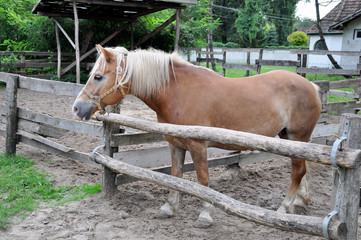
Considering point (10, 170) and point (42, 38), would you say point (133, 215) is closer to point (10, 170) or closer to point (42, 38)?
point (10, 170)

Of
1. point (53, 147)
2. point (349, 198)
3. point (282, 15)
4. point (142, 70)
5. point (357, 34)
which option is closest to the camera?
point (349, 198)

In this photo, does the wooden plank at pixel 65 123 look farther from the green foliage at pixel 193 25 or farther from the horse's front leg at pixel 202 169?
the green foliage at pixel 193 25

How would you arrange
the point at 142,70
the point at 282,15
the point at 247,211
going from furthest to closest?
the point at 282,15
the point at 142,70
the point at 247,211

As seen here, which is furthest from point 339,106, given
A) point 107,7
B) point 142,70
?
point 107,7

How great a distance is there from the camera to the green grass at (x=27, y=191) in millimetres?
3575

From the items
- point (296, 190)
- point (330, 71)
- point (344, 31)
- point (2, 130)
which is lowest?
point (296, 190)

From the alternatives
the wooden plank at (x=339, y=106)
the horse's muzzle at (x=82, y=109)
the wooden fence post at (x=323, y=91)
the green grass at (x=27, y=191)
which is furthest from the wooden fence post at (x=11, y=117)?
the wooden plank at (x=339, y=106)

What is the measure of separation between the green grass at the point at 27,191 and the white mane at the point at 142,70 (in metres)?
1.54

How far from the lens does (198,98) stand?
131 inches

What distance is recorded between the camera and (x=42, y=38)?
47.9 feet

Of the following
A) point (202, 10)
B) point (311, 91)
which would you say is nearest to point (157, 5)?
point (202, 10)

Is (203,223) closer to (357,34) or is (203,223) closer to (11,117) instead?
(11,117)

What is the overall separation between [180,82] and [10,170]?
2.85 metres

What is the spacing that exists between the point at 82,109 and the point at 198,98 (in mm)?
1134
